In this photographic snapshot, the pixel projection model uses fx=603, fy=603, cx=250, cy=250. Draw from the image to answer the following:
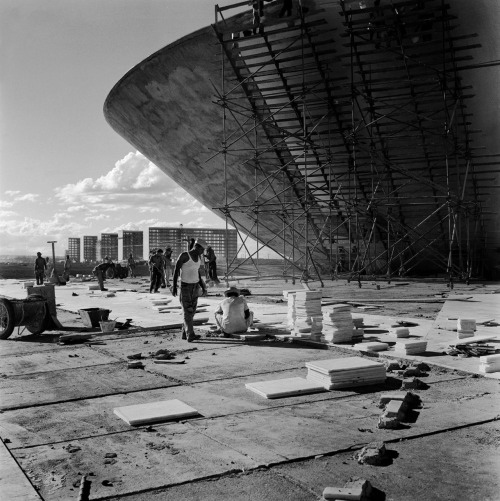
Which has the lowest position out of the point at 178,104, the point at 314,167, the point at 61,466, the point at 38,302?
the point at 61,466

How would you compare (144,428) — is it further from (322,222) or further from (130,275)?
(130,275)

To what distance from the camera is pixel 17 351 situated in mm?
8234

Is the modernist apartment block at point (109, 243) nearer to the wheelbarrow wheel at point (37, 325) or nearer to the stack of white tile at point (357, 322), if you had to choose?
the wheelbarrow wheel at point (37, 325)

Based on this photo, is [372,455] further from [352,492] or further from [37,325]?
[37,325]

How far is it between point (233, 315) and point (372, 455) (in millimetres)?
5486

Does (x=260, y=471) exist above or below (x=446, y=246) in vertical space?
below

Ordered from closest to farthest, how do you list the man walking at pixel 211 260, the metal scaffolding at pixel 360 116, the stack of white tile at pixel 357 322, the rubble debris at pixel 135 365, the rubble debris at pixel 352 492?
1. the rubble debris at pixel 352 492
2. the rubble debris at pixel 135 365
3. the stack of white tile at pixel 357 322
4. the metal scaffolding at pixel 360 116
5. the man walking at pixel 211 260

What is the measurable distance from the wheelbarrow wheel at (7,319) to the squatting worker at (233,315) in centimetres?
315

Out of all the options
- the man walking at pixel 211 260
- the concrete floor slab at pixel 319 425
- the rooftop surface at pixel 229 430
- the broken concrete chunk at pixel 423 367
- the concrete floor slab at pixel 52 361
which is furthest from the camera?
the man walking at pixel 211 260

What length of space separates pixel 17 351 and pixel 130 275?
26.1m

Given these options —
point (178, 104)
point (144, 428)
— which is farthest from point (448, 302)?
point (178, 104)

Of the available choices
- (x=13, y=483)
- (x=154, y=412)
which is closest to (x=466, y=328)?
(x=154, y=412)

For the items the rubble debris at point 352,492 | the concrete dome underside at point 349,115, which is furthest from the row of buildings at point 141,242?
the rubble debris at point 352,492

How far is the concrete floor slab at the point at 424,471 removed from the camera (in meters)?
3.22
